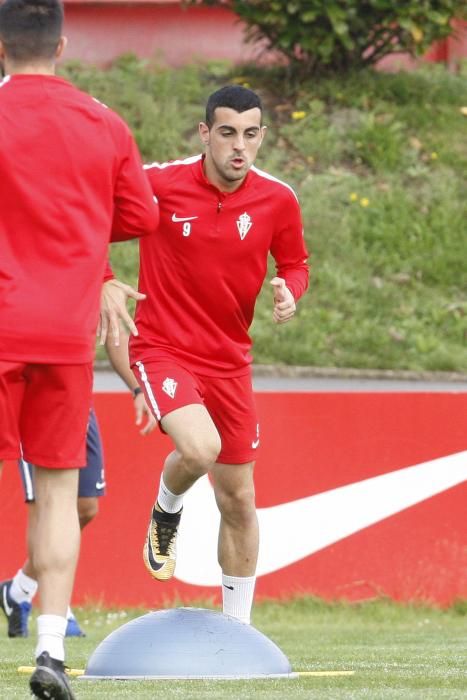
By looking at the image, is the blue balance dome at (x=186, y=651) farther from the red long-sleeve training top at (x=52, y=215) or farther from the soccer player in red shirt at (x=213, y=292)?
the red long-sleeve training top at (x=52, y=215)

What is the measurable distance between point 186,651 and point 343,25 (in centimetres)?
1151

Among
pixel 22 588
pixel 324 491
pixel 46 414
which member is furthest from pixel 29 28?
pixel 324 491

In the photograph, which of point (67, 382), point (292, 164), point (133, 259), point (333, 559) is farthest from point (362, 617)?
point (292, 164)

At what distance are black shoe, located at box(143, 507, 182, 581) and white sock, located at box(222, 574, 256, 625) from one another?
0.32m

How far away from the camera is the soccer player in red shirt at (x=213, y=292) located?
7.11m

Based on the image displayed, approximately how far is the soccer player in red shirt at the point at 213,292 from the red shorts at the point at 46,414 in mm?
1836

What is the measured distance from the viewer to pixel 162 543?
7406 mm

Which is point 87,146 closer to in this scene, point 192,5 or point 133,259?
point 133,259

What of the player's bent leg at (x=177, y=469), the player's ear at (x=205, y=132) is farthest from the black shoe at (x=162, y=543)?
the player's ear at (x=205, y=132)

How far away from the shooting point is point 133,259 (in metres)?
15.8

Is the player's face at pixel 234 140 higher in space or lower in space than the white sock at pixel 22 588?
higher

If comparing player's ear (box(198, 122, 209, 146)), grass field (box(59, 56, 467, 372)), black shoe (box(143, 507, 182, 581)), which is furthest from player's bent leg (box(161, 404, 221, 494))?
grass field (box(59, 56, 467, 372))

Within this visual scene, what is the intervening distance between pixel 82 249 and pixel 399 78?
1346 centimetres

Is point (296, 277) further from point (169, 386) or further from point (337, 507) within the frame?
point (337, 507)
